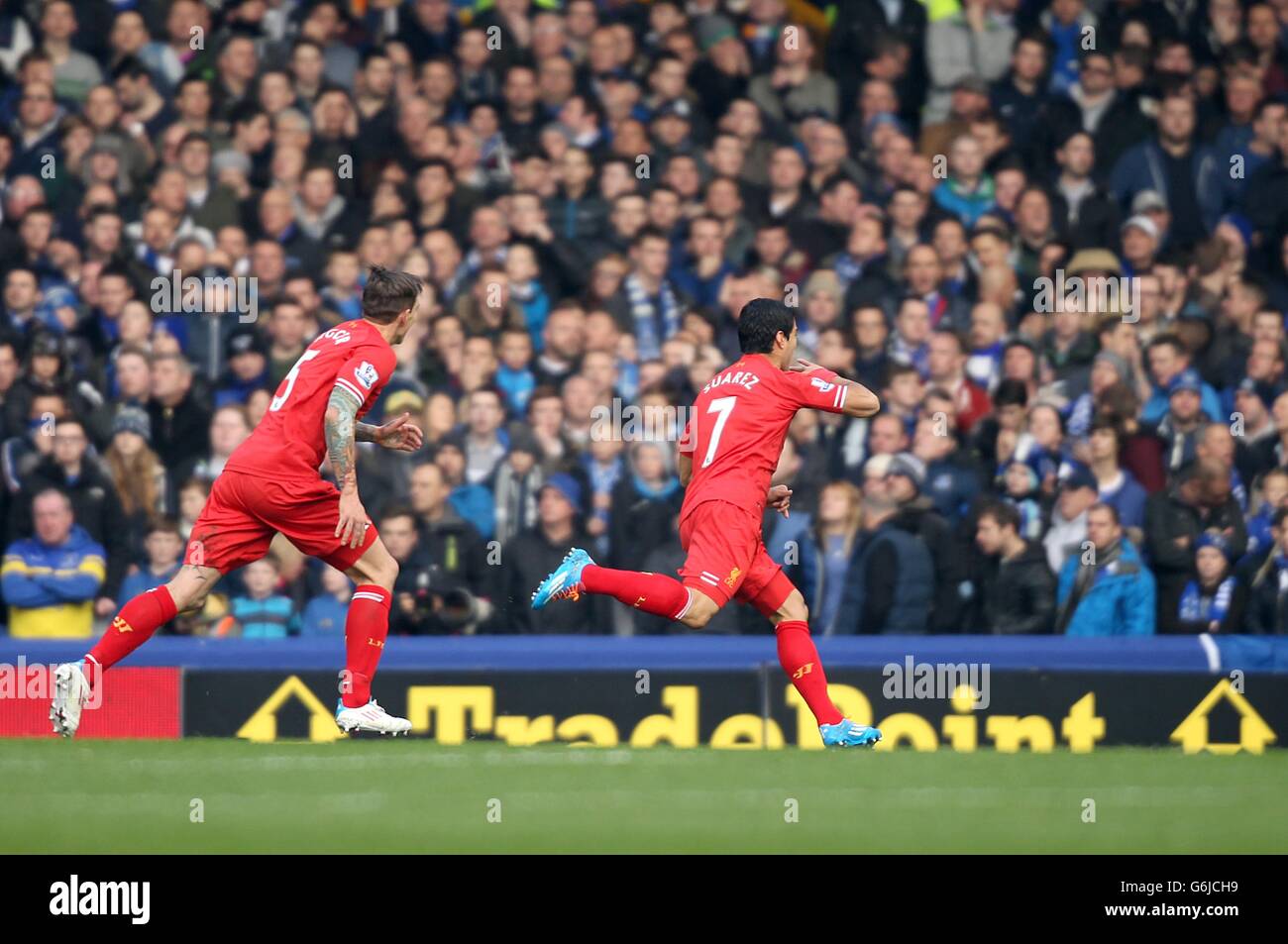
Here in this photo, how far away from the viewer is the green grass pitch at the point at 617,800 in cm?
819

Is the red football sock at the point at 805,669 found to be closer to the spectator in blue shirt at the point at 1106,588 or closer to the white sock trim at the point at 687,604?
the white sock trim at the point at 687,604

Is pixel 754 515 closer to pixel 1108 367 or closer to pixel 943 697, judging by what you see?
pixel 943 697

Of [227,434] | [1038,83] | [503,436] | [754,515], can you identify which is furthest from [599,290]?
[754,515]

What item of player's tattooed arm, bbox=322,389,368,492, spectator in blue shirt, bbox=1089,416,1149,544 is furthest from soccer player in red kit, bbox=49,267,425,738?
spectator in blue shirt, bbox=1089,416,1149,544

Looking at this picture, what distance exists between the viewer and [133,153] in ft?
51.4

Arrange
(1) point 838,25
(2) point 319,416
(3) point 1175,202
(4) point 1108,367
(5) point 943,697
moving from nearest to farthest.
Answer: (2) point 319,416 < (5) point 943,697 < (4) point 1108,367 < (3) point 1175,202 < (1) point 838,25

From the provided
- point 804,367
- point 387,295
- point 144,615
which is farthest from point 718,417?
point 144,615

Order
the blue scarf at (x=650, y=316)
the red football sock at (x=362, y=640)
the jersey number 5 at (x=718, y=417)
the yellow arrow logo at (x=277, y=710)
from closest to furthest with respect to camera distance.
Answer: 1. the red football sock at (x=362, y=640)
2. the jersey number 5 at (x=718, y=417)
3. the yellow arrow logo at (x=277, y=710)
4. the blue scarf at (x=650, y=316)

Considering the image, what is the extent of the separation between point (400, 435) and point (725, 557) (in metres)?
1.53

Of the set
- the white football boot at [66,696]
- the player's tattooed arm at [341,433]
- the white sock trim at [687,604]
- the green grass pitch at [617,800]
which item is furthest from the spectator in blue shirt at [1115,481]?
the white football boot at [66,696]

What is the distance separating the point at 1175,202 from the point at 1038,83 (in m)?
1.35

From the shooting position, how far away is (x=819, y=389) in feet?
32.3

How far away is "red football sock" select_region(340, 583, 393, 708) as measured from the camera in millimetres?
9789

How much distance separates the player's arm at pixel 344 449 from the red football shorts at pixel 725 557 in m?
1.49
